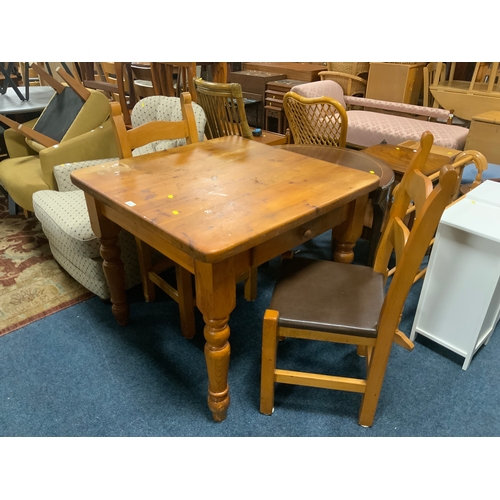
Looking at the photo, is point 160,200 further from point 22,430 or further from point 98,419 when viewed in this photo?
point 22,430

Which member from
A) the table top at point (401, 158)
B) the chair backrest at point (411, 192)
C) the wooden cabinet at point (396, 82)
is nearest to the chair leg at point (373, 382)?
the chair backrest at point (411, 192)

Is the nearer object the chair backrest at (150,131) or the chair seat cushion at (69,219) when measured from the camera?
the chair backrest at (150,131)

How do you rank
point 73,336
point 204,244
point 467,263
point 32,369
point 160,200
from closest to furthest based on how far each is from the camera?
point 204,244 < point 160,200 < point 467,263 < point 32,369 < point 73,336

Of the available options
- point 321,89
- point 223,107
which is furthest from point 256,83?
point 223,107

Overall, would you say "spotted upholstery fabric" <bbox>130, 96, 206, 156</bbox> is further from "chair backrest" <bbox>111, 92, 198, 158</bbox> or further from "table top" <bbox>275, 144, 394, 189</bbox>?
"table top" <bbox>275, 144, 394, 189</bbox>

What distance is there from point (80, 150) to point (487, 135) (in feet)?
9.83

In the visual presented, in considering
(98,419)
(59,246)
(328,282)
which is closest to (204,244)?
(328,282)

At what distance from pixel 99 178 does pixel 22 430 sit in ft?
3.11

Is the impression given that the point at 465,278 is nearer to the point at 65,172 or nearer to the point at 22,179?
the point at 65,172

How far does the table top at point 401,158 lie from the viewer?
2.21 m

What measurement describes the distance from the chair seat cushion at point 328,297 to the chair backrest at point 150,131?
80 centimetres

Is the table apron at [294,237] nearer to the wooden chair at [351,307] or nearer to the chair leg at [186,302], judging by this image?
the wooden chair at [351,307]

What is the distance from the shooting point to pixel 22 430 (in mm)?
1449

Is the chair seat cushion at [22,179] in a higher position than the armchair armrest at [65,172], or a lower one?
lower
